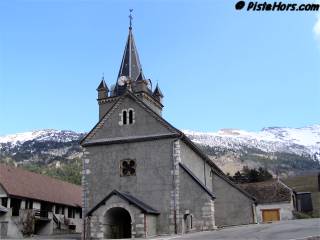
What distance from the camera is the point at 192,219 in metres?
30.2

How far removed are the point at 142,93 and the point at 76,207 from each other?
49.6 ft

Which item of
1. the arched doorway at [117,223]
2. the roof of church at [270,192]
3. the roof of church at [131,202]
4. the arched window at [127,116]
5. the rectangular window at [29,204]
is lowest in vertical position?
the arched doorway at [117,223]

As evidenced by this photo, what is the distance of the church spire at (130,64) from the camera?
173 ft

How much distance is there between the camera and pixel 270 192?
177 ft

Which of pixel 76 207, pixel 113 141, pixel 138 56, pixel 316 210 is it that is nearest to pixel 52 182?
pixel 76 207

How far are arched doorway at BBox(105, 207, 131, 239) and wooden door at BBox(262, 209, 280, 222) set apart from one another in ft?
81.9

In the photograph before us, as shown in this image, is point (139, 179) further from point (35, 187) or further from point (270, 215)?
point (270, 215)

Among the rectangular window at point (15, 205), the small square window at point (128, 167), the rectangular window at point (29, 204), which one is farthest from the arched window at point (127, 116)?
the rectangular window at point (29, 204)

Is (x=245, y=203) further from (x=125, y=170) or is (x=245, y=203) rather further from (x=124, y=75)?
(x=124, y=75)

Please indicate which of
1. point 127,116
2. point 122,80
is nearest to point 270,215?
point 122,80

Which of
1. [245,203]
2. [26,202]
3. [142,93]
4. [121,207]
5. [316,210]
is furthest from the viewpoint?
[316,210]

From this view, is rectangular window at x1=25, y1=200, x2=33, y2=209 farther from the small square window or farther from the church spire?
the church spire

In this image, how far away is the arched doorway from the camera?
1186 inches

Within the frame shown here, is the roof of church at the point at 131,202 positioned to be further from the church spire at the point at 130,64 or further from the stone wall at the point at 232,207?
the church spire at the point at 130,64
